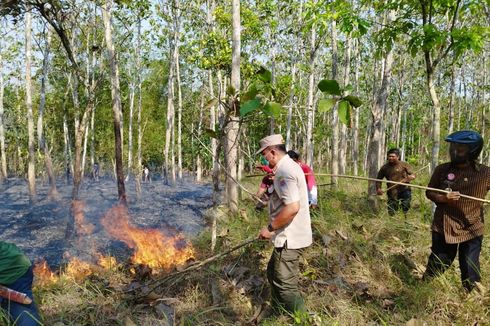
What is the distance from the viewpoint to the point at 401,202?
6.53 meters

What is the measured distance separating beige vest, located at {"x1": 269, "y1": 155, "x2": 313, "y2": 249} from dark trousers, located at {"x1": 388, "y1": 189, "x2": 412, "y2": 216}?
3.63 metres

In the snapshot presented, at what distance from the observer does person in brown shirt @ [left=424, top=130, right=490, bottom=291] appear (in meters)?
3.39

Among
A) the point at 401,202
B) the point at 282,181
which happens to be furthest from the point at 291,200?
the point at 401,202

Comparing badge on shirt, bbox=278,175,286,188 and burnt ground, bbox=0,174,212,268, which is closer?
badge on shirt, bbox=278,175,286,188

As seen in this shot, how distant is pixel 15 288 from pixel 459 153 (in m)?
4.23

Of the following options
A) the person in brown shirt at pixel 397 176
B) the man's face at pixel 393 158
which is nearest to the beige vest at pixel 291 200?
the person in brown shirt at pixel 397 176

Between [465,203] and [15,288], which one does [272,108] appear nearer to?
[465,203]

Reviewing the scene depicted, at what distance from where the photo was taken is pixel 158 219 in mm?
11148

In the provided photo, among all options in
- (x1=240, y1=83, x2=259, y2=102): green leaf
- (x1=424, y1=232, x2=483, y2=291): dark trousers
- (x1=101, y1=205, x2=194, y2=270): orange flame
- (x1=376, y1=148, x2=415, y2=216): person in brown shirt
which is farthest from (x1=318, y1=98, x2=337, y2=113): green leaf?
(x1=376, y1=148, x2=415, y2=216): person in brown shirt

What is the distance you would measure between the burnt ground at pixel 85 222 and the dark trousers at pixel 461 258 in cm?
432

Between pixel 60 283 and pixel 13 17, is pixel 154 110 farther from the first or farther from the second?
pixel 60 283

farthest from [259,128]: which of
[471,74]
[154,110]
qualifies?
[471,74]

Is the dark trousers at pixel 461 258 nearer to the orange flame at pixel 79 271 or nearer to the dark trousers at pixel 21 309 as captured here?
the dark trousers at pixel 21 309

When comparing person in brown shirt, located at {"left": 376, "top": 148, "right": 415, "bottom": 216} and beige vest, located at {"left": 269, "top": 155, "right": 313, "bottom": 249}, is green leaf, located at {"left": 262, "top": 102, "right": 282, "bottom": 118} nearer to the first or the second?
beige vest, located at {"left": 269, "top": 155, "right": 313, "bottom": 249}
